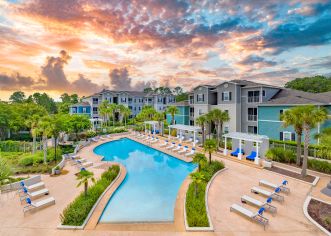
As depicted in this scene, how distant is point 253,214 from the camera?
33.5ft

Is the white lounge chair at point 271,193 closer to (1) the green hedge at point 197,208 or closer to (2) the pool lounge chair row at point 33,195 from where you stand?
(1) the green hedge at point 197,208

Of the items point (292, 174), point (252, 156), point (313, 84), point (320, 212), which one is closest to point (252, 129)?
point (252, 156)

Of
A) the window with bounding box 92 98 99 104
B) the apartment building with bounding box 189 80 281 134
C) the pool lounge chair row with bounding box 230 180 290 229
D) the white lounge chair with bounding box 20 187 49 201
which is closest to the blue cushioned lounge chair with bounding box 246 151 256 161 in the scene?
the pool lounge chair row with bounding box 230 180 290 229

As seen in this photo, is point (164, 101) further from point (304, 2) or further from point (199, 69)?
point (304, 2)

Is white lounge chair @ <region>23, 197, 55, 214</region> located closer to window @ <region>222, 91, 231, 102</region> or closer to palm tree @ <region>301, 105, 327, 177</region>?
palm tree @ <region>301, 105, 327, 177</region>

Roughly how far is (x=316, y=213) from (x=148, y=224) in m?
9.65

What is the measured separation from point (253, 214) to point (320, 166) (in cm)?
1210

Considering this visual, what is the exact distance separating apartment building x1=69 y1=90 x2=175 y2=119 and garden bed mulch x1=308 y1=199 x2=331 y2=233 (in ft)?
159

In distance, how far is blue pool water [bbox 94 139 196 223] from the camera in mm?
11734

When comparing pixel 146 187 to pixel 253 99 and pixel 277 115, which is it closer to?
pixel 277 115

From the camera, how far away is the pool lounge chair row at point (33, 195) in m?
11.5

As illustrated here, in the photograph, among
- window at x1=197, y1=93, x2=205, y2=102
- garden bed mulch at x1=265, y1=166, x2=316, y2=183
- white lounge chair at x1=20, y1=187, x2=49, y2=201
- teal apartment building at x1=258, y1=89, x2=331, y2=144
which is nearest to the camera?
white lounge chair at x1=20, y1=187, x2=49, y2=201

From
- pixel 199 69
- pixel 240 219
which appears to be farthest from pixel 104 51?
pixel 240 219

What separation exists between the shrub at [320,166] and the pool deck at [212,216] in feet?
4.68
